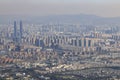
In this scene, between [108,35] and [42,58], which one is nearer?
[42,58]

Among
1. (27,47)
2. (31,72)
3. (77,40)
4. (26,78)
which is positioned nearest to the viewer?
(26,78)

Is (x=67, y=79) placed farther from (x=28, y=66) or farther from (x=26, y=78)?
(x=28, y=66)

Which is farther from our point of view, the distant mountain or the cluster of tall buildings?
the distant mountain

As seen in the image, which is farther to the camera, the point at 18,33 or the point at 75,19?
the point at 75,19

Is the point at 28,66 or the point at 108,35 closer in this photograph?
the point at 28,66

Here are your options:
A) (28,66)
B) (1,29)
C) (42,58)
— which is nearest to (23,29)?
(1,29)

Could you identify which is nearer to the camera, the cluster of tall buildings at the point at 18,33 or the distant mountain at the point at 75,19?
the cluster of tall buildings at the point at 18,33

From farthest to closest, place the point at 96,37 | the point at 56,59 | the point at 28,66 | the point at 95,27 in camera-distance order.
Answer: the point at 95,27, the point at 96,37, the point at 56,59, the point at 28,66

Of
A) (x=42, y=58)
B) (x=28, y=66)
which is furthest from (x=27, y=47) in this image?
(x=28, y=66)

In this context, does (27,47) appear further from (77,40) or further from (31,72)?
(31,72)
